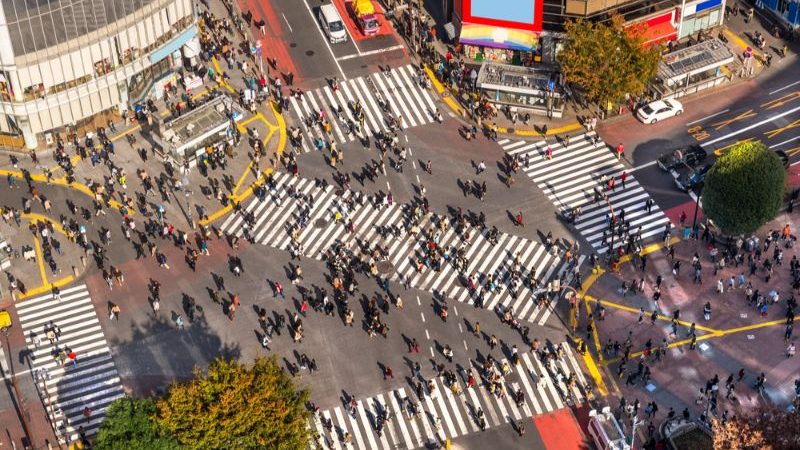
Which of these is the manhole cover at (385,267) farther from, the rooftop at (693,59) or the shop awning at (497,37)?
the rooftop at (693,59)

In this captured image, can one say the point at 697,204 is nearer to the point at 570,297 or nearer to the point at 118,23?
the point at 570,297

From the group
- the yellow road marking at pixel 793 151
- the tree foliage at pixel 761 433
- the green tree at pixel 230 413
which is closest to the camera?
the tree foliage at pixel 761 433

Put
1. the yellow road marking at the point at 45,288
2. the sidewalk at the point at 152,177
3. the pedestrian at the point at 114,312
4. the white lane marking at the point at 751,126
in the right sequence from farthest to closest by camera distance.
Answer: the white lane marking at the point at 751,126, the sidewalk at the point at 152,177, the yellow road marking at the point at 45,288, the pedestrian at the point at 114,312

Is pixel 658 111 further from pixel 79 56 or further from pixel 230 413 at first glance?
pixel 230 413

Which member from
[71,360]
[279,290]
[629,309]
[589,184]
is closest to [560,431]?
[629,309]

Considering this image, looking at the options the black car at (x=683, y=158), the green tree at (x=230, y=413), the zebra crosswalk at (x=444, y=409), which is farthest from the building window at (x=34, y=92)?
the black car at (x=683, y=158)

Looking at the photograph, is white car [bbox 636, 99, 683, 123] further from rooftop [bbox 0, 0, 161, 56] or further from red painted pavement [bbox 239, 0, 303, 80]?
rooftop [bbox 0, 0, 161, 56]
